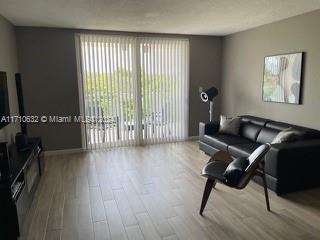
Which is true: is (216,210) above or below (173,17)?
below

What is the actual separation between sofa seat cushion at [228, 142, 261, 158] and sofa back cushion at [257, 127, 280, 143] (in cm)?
16

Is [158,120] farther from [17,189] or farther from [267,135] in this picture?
[17,189]

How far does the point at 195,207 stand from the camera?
9.20 feet

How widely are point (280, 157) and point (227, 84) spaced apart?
2.99m

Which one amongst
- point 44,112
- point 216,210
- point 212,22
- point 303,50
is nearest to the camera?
point 216,210

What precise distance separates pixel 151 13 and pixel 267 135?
2638mm

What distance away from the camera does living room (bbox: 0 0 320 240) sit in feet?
8.31

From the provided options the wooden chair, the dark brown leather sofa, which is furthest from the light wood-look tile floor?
the wooden chair

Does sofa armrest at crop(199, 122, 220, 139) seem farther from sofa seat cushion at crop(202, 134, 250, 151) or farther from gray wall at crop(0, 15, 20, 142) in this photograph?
gray wall at crop(0, 15, 20, 142)

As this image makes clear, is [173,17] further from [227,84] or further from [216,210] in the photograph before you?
[216,210]

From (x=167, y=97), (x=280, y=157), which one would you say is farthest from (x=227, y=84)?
(x=280, y=157)

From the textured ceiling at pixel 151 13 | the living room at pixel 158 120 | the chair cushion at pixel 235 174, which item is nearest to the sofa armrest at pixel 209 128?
the living room at pixel 158 120

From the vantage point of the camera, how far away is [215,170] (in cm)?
269

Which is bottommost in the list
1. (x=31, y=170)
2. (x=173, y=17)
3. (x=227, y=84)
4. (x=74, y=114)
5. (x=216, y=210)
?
(x=216, y=210)
